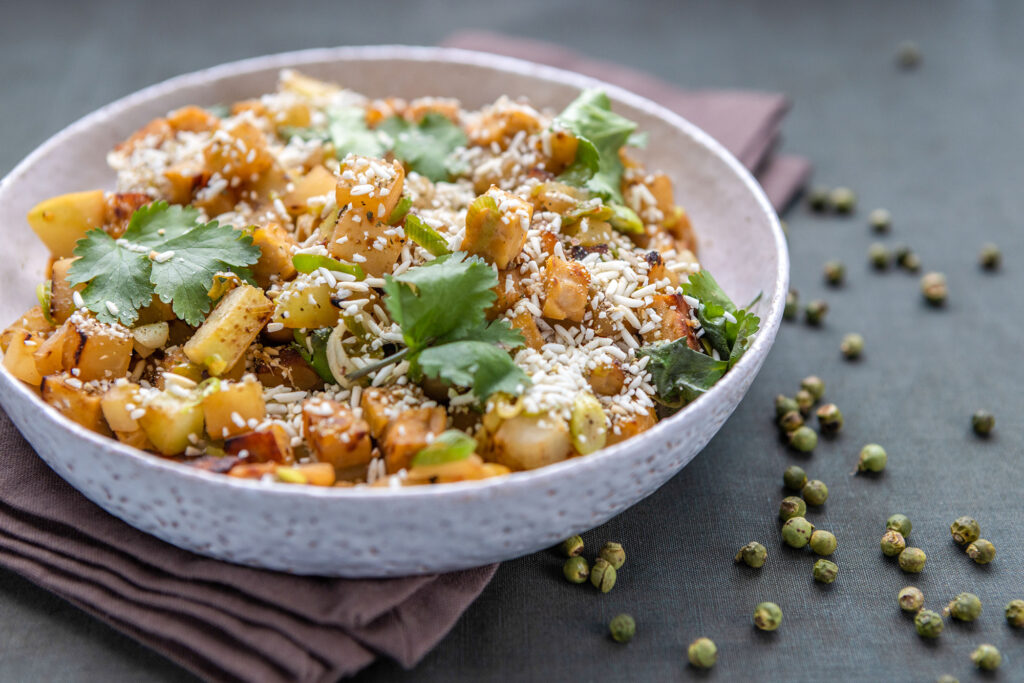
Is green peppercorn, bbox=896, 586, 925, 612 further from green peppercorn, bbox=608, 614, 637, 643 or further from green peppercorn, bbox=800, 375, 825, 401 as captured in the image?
green peppercorn, bbox=800, 375, 825, 401

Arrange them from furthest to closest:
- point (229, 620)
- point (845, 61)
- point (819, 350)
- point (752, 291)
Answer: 1. point (845, 61)
2. point (819, 350)
3. point (752, 291)
4. point (229, 620)

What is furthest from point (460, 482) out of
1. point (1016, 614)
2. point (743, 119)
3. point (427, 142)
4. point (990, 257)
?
point (990, 257)

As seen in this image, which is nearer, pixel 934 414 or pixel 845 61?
pixel 934 414

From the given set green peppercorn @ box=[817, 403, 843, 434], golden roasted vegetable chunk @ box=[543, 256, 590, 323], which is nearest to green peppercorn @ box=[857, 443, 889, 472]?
green peppercorn @ box=[817, 403, 843, 434]

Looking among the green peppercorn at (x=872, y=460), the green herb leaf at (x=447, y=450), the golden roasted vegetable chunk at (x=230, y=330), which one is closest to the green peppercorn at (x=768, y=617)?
the green peppercorn at (x=872, y=460)

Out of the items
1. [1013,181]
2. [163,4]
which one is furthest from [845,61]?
[163,4]

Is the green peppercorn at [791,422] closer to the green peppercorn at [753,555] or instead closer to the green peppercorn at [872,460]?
the green peppercorn at [872,460]

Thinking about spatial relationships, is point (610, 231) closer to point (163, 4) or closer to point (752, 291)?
point (752, 291)
